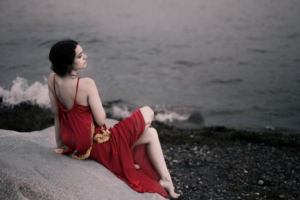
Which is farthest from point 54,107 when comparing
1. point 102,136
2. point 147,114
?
point 147,114

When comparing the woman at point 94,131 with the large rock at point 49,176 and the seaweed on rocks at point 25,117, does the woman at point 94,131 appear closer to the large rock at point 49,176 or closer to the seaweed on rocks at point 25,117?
the large rock at point 49,176

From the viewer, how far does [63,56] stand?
3.00 m

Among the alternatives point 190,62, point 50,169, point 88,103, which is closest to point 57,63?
point 88,103

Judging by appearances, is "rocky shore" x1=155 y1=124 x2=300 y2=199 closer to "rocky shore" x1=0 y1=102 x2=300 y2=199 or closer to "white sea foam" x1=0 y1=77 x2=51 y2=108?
"rocky shore" x1=0 y1=102 x2=300 y2=199

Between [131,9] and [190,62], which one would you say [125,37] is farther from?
[131,9]

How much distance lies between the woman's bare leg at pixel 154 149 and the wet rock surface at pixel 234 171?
1.36ft

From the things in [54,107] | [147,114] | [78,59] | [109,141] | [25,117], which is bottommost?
[25,117]

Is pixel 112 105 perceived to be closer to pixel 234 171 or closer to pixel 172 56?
pixel 234 171

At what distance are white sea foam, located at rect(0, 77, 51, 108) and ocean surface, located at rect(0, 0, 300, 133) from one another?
0.08 ft

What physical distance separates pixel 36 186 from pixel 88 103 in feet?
3.46

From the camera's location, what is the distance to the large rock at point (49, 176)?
2.69 metres

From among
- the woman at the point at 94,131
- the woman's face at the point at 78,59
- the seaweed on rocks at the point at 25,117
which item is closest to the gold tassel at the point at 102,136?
the woman at the point at 94,131

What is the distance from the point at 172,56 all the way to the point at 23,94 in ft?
39.3

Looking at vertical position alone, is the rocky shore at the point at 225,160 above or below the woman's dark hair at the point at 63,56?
below
